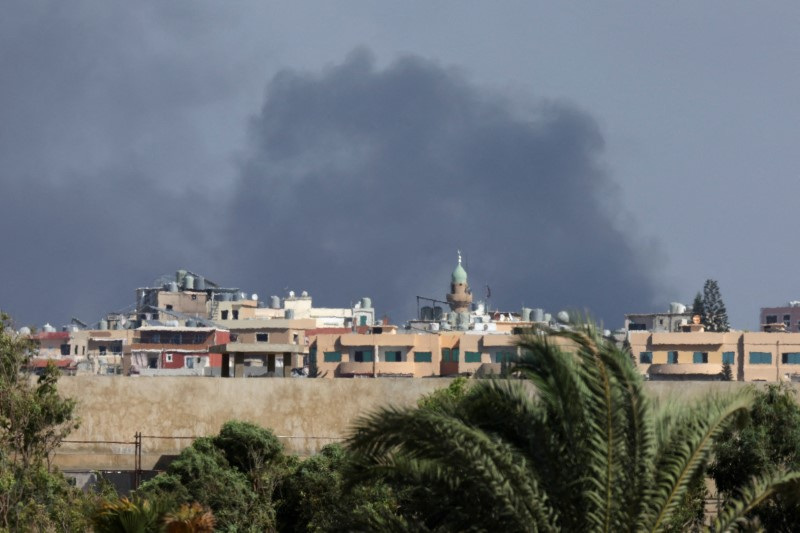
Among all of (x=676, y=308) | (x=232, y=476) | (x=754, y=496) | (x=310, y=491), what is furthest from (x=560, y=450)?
(x=676, y=308)

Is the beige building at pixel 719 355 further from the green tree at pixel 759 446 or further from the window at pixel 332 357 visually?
the green tree at pixel 759 446

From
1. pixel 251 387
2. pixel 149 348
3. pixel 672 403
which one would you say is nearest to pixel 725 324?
pixel 149 348

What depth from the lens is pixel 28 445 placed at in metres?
25.6

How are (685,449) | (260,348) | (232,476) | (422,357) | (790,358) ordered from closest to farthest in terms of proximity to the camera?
(685,449)
(232,476)
(260,348)
(790,358)
(422,357)

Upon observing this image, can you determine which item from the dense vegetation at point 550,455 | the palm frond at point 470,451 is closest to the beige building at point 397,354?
the dense vegetation at point 550,455

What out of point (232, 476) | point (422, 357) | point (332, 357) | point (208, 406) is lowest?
point (232, 476)

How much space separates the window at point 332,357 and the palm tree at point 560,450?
11032 cm

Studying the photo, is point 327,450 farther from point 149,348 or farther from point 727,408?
point 149,348

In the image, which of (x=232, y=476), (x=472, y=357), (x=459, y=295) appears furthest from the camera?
(x=459, y=295)

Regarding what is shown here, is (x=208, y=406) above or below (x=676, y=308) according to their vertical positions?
below

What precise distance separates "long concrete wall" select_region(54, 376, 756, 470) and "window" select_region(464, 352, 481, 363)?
310 feet

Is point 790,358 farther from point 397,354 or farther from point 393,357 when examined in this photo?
point 393,357

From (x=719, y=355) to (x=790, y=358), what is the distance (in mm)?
5722

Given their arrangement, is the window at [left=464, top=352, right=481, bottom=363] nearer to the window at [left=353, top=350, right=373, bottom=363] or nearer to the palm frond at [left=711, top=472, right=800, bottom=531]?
the window at [left=353, top=350, right=373, bottom=363]
